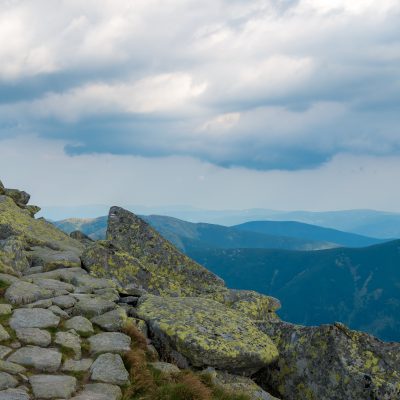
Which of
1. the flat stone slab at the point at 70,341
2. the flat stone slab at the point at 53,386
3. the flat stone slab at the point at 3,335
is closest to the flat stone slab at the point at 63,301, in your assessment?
the flat stone slab at the point at 70,341

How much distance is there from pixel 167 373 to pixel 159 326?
2.33 meters

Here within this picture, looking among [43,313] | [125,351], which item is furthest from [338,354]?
[43,313]

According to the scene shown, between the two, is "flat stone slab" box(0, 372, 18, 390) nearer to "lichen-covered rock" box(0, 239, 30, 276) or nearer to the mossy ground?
the mossy ground

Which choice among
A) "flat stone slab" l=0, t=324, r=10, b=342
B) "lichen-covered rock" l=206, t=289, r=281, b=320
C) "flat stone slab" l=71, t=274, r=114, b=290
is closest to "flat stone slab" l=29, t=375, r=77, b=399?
"flat stone slab" l=0, t=324, r=10, b=342

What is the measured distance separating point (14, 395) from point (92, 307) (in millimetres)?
4946

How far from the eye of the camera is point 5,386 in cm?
965

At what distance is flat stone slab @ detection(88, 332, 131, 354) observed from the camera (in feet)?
39.5

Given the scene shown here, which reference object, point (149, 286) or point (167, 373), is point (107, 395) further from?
point (149, 286)

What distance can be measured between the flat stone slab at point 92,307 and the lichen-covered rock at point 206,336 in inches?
40.2

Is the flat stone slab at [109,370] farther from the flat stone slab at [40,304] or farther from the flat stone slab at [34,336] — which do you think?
the flat stone slab at [40,304]

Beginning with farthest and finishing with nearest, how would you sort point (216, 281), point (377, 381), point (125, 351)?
point (216, 281)
point (377, 381)
point (125, 351)

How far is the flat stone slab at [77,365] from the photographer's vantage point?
1101 centimetres

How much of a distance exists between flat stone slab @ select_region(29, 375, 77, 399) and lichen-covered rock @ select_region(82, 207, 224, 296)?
8241mm

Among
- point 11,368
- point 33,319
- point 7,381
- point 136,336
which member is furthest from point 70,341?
point 7,381
